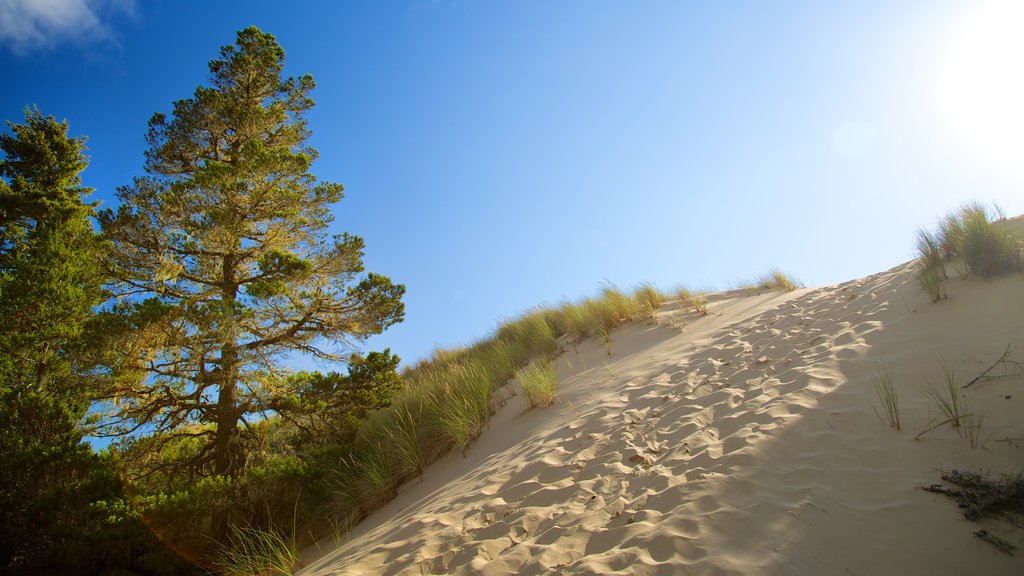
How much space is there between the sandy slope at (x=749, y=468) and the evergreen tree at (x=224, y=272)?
407 centimetres

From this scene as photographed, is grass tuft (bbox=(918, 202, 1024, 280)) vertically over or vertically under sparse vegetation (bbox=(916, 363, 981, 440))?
over

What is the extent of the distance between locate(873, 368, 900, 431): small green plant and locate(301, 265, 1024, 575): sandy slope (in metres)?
0.10

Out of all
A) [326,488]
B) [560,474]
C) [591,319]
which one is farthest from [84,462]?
[591,319]

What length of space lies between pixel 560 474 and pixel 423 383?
497 centimetres

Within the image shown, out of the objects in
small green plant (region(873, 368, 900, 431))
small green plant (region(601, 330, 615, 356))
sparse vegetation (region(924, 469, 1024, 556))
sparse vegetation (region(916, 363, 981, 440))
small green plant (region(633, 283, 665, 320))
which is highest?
small green plant (region(633, 283, 665, 320))

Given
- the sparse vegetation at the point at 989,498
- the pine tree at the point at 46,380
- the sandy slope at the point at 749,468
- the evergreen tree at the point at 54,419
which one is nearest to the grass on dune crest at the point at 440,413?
the sandy slope at the point at 749,468

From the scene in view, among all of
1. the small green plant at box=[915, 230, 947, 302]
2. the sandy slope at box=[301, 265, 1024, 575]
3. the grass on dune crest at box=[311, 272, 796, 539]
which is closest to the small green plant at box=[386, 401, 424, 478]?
the grass on dune crest at box=[311, 272, 796, 539]

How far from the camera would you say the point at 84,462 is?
6844mm

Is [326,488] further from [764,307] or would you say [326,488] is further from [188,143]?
[764,307]

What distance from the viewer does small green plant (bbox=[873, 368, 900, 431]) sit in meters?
3.34

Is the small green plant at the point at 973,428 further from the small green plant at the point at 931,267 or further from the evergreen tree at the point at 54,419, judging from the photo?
the evergreen tree at the point at 54,419

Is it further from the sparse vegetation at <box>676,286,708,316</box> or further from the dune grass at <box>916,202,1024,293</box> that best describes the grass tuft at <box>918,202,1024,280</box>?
the sparse vegetation at <box>676,286,708,316</box>

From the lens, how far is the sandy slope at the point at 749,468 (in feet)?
8.05

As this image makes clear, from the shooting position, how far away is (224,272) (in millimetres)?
8836
